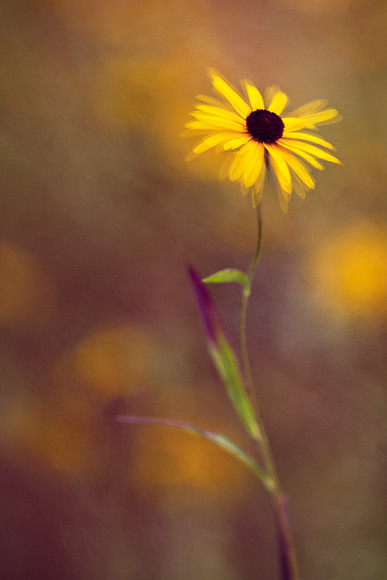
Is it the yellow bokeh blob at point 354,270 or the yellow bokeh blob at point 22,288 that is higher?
the yellow bokeh blob at point 22,288

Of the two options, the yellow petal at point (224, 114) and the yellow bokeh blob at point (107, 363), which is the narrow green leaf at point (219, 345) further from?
the yellow bokeh blob at point (107, 363)

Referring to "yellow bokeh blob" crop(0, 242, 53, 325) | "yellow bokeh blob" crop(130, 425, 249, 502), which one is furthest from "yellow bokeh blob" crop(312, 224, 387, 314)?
"yellow bokeh blob" crop(0, 242, 53, 325)

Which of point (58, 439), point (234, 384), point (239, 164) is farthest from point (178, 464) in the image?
point (239, 164)

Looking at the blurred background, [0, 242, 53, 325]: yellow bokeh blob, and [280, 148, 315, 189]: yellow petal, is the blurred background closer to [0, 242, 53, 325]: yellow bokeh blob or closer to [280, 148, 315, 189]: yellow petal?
[0, 242, 53, 325]: yellow bokeh blob

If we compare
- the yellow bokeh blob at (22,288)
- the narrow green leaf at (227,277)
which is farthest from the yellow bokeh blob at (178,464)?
the narrow green leaf at (227,277)

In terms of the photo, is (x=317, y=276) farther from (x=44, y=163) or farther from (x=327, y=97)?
(x=44, y=163)

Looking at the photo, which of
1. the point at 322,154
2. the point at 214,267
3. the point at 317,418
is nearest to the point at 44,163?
the point at 214,267

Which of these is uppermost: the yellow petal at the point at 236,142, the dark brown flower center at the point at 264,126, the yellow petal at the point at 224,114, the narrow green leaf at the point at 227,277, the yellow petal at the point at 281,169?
the yellow petal at the point at 224,114
